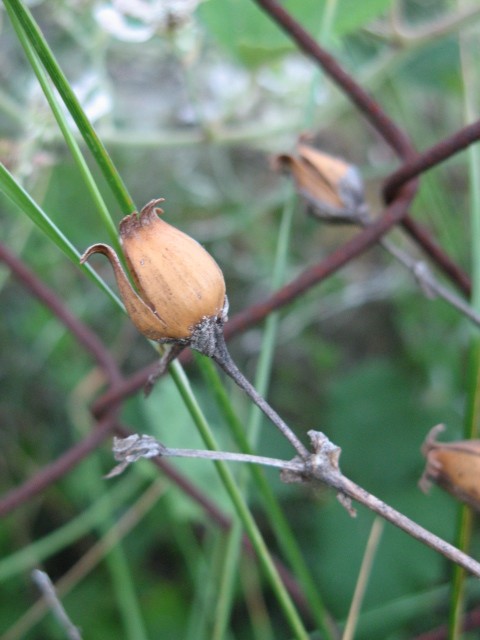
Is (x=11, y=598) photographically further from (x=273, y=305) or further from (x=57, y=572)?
(x=273, y=305)

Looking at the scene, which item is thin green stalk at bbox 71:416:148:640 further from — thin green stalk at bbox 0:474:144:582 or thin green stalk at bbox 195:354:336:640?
thin green stalk at bbox 195:354:336:640

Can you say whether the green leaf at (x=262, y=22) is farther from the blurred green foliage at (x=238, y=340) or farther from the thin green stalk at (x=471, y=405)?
the thin green stalk at (x=471, y=405)

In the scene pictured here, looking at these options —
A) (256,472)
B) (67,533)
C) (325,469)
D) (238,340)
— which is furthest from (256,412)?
(238,340)

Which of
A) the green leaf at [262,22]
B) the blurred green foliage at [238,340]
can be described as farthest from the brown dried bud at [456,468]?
the green leaf at [262,22]

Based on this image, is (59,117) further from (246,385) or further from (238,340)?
(238,340)

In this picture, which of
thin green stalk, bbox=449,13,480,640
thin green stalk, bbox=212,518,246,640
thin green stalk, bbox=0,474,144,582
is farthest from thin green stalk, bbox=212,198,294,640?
thin green stalk, bbox=0,474,144,582

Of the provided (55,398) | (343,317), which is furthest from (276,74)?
(55,398)

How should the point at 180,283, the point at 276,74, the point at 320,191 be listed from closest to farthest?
the point at 180,283, the point at 320,191, the point at 276,74
